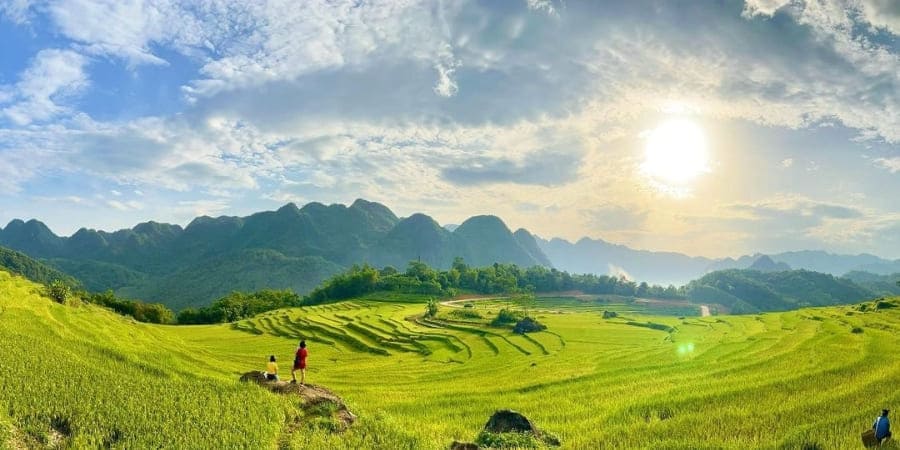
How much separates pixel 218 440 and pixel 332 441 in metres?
2.89

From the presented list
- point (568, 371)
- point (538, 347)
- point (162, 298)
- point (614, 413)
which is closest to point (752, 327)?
point (538, 347)

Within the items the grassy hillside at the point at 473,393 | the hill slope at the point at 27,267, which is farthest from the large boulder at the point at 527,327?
the hill slope at the point at 27,267

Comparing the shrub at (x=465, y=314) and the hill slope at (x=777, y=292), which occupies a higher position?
the hill slope at (x=777, y=292)

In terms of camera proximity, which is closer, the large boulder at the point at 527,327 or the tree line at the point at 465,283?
the large boulder at the point at 527,327

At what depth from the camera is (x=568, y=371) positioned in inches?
1209

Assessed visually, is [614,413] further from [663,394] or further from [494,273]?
[494,273]

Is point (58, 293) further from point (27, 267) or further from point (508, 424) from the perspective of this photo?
point (27, 267)

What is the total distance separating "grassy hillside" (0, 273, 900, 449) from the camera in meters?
13.4

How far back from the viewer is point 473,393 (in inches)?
984

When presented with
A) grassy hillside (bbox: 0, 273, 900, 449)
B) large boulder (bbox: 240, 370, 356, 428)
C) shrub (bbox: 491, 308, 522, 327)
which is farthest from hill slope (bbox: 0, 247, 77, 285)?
large boulder (bbox: 240, 370, 356, 428)

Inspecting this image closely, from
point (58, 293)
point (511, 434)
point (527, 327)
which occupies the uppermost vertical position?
point (58, 293)

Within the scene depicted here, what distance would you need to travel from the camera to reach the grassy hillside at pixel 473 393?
43.8 feet

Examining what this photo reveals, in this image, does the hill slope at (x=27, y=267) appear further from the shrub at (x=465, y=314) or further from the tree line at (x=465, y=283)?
the shrub at (x=465, y=314)

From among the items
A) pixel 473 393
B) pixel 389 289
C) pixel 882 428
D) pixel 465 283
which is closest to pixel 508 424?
pixel 882 428
